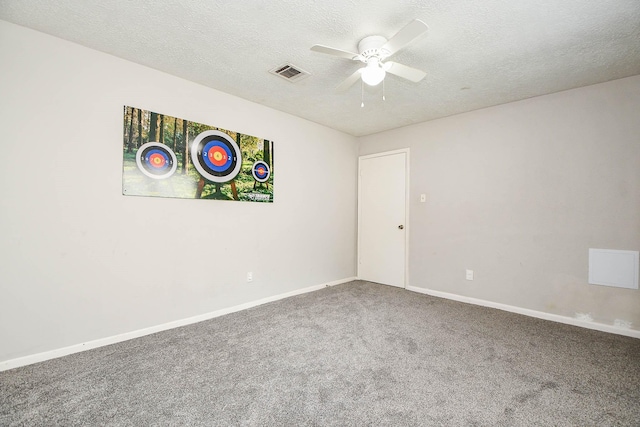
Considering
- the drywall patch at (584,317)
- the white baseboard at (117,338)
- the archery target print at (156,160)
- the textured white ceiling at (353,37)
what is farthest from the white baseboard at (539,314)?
the archery target print at (156,160)

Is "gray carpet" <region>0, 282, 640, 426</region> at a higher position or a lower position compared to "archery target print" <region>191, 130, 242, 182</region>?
lower

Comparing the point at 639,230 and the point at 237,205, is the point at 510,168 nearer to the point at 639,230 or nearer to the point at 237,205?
the point at 639,230

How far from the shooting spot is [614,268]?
2.68 m

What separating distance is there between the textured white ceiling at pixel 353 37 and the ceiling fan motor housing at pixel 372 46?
0.05m

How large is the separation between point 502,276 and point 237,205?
10.8 feet

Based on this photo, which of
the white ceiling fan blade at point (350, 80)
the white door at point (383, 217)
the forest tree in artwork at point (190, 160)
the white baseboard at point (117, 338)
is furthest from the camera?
the white door at point (383, 217)

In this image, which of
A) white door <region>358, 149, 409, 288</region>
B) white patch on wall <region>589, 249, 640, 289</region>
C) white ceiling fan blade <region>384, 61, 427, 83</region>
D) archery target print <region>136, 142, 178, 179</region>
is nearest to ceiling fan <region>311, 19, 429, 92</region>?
white ceiling fan blade <region>384, 61, 427, 83</region>

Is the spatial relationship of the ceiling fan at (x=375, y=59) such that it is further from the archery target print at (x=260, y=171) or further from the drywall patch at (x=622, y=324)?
the drywall patch at (x=622, y=324)

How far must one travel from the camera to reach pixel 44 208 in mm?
2113

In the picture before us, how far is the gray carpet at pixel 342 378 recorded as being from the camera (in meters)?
1.53

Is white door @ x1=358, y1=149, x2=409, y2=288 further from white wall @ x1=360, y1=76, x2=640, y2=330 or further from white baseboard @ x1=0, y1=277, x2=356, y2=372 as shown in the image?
white baseboard @ x1=0, y1=277, x2=356, y2=372

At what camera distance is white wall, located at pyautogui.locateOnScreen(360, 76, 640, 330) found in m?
2.68

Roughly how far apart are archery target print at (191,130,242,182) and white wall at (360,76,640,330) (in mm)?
2566

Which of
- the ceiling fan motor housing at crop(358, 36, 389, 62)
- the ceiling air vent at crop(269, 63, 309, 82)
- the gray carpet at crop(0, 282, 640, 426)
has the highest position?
the ceiling air vent at crop(269, 63, 309, 82)
